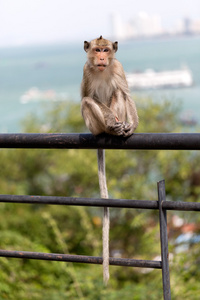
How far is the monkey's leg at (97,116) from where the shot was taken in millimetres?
2908

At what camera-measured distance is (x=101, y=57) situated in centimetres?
328

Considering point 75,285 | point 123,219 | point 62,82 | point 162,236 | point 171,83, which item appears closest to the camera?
point 162,236

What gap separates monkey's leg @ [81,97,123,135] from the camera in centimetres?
291

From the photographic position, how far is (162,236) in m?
1.71

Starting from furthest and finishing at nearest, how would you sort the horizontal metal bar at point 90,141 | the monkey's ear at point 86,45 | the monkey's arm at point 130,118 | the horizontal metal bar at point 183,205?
the monkey's ear at point 86,45 → the monkey's arm at point 130,118 → the horizontal metal bar at point 90,141 → the horizontal metal bar at point 183,205

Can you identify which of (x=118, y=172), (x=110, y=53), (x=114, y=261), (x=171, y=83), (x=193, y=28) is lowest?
(x=114, y=261)

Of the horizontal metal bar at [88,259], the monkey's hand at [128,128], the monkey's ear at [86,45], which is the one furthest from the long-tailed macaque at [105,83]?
the horizontal metal bar at [88,259]

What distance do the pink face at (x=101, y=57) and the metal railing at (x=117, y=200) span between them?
1.43 m

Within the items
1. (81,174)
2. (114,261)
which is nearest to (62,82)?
(81,174)

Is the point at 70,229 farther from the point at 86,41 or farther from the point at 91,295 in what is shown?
the point at 86,41

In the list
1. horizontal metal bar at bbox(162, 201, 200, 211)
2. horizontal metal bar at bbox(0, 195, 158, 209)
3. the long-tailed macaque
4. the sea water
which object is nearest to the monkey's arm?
the long-tailed macaque

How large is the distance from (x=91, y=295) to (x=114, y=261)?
205 centimetres

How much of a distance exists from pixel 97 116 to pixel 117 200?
4.31 ft

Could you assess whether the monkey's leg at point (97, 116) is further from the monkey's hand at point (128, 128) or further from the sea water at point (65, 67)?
the sea water at point (65, 67)
